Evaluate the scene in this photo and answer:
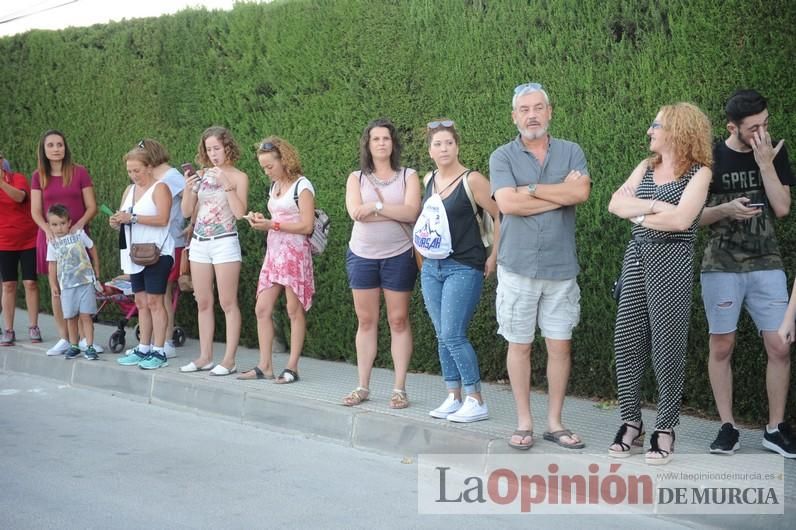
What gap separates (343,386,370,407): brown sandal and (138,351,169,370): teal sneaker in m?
2.29

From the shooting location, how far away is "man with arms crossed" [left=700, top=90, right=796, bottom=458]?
5.82 metres

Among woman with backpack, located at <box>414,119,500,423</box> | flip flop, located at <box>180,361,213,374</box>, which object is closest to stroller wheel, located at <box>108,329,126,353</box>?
flip flop, located at <box>180,361,213,374</box>

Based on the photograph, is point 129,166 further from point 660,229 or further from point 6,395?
point 660,229

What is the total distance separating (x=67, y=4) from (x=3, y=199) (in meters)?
7.43

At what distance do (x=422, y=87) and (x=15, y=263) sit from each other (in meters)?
4.76

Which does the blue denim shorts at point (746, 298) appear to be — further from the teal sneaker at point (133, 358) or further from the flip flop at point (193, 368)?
the teal sneaker at point (133, 358)

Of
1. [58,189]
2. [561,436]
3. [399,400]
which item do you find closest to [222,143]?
[58,189]

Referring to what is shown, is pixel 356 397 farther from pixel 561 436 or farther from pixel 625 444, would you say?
pixel 625 444

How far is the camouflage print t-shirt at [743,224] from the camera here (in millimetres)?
5910

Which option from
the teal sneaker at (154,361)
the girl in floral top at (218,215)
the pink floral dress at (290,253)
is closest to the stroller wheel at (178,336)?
the teal sneaker at (154,361)

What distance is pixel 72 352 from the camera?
31.4 feet

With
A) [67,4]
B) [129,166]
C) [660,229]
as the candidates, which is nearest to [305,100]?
[129,166]

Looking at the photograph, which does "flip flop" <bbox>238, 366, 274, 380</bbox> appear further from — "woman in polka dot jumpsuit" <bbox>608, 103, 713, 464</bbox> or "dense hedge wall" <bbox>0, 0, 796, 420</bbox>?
"woman in polka dot jumpsuit" <bbox>608, 103, 713, 464</bbox>

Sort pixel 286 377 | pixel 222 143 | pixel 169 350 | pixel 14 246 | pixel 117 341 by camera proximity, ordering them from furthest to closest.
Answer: pixel 14 246 < pixel 117 341 < pixel 169 350 < pixel 222 143 < pixel 286 377
